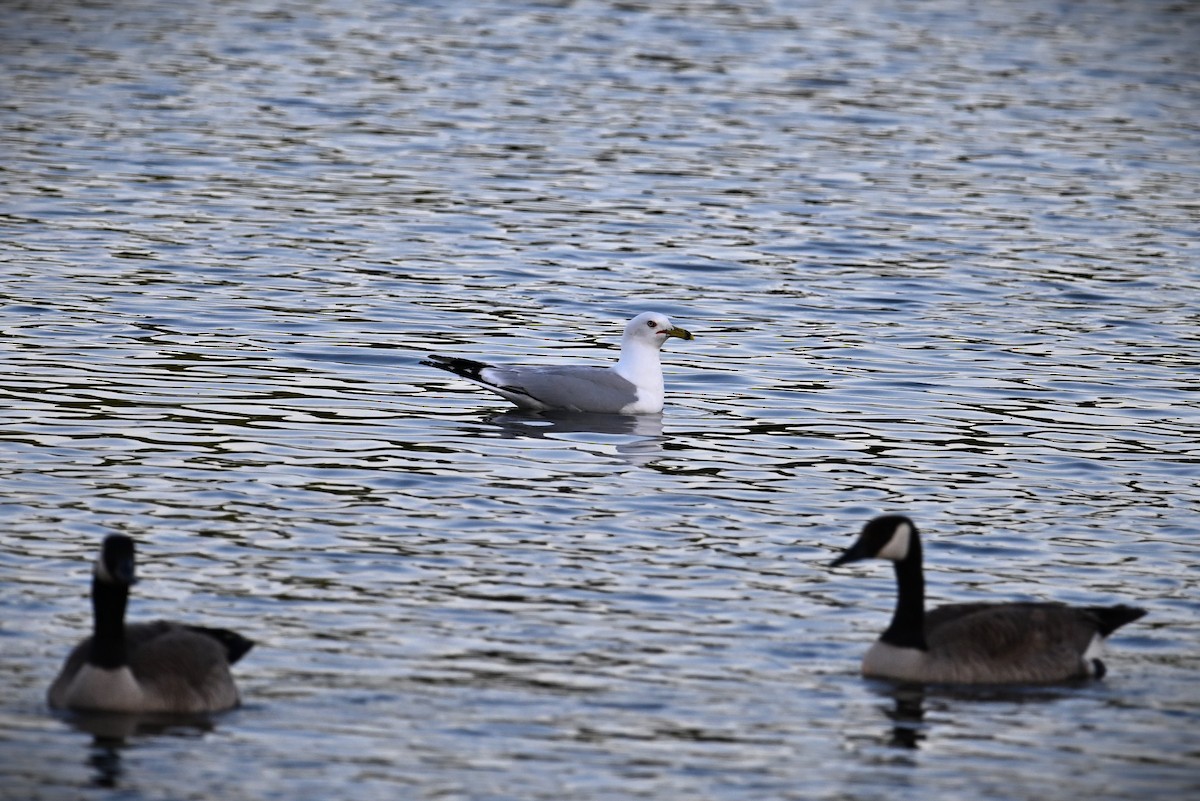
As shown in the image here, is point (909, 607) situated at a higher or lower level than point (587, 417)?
higher

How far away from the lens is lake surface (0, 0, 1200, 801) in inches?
423

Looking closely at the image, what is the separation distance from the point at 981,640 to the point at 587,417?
23.9 feet

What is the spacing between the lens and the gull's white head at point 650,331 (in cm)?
1883

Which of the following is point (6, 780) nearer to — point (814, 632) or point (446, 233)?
point (814, 632)

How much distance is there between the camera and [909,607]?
38.5 ft

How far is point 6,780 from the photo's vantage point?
32.1 ft

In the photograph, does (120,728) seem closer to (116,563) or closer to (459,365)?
(116,563)

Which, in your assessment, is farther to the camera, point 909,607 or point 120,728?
point 909,607

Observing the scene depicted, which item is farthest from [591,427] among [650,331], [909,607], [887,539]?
[909,607]

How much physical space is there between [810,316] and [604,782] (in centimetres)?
1315

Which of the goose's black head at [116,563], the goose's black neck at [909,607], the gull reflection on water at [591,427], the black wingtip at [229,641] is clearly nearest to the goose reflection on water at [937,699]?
the goose's black neck at [909,607]

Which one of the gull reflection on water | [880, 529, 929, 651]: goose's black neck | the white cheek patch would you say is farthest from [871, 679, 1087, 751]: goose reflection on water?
the gull reflection on water

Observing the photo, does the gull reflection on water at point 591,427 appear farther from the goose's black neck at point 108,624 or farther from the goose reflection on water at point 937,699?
the goose's black neck at point 108,624

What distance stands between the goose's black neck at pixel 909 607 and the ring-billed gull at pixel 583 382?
6.81m
